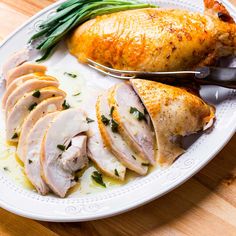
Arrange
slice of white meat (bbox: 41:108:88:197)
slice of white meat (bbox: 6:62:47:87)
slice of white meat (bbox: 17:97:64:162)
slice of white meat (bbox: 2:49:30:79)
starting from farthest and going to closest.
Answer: slice of white meat (bbox: 2:49:30:79)
slice of white meat (bbox: 6:62:47:87)
slice of white meat (bbox: 17:97:64:162)
slice of white meat (bbox: 41:108:88:197)

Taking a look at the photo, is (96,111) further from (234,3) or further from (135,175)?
(234,3)

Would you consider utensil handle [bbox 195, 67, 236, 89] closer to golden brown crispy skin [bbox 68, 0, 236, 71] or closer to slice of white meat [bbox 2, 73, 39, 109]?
golden brown crispy skin [bbox 68, 0, 236, 71]

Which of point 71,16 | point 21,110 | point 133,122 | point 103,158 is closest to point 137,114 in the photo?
point 133,122

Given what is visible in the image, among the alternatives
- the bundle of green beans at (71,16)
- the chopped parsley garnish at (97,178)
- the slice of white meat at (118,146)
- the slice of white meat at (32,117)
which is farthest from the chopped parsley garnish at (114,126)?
the bundle of green beans at (71,16)

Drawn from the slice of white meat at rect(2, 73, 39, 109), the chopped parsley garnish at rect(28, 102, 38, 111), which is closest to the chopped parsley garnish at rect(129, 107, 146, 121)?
the chopped parsley garnish at rect(28, 102, 38, 111)

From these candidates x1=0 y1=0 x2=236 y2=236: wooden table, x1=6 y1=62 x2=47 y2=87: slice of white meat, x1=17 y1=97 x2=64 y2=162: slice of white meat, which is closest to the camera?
x1=0 y1=0 x2=236 y2=236: wooden table

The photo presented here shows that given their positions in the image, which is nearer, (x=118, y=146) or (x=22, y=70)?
(x=118, y=146)

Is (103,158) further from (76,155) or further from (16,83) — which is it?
(16,83)
